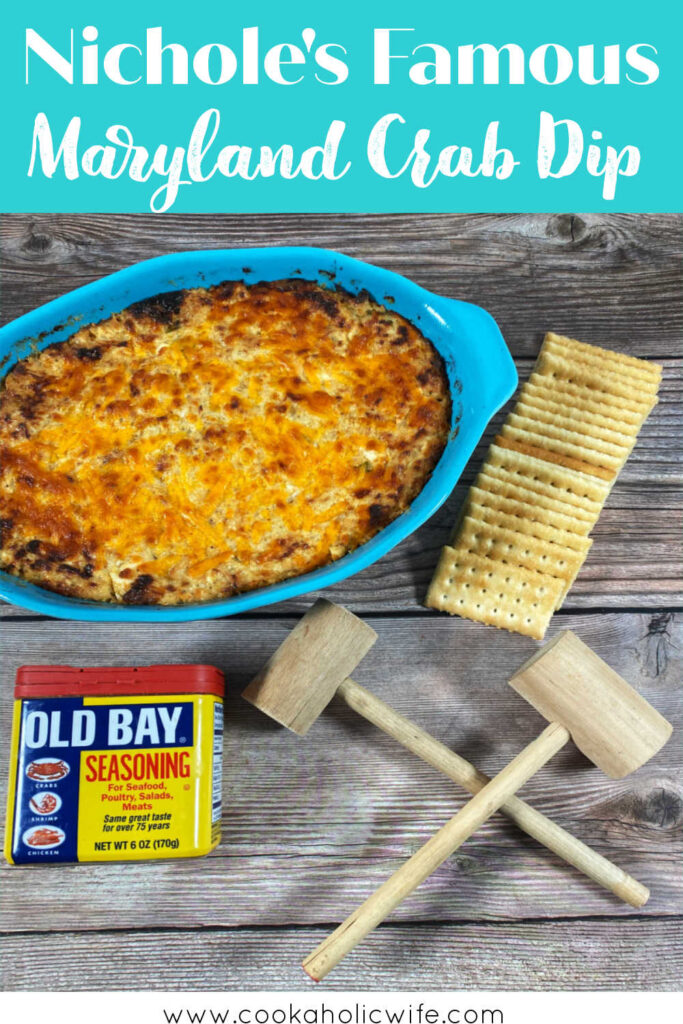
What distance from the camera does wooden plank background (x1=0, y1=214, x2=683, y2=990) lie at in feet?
4.42

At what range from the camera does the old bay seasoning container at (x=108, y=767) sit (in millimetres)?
1174

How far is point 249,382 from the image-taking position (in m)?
1.24

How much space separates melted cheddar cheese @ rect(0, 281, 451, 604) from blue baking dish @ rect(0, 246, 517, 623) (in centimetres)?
2

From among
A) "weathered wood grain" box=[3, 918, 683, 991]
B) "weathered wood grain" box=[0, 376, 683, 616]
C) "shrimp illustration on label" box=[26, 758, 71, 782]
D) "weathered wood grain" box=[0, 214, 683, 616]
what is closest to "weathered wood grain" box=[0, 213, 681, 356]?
"weathered wood grain" box=[0, 214, 683, 616]

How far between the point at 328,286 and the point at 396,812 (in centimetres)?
95

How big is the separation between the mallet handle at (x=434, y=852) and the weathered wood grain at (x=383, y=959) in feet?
0.49

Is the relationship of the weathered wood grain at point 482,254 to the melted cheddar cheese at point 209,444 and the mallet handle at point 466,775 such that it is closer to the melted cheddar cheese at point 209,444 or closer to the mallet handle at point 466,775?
the melted cheddar cheese at point 209,444

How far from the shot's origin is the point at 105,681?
3.99 feet

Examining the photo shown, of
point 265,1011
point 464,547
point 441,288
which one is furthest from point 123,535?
point 265,1011

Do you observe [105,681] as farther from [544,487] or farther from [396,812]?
[544,487]

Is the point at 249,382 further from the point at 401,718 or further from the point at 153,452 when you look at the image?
the point at 401,718

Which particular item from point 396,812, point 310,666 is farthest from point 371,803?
point 310,666

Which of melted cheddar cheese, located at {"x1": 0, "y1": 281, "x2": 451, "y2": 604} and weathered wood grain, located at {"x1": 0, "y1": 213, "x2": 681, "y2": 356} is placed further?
weathered wood grain, located at {"x1": 0, "y1": 213, "x2": 681, "y2": 356}

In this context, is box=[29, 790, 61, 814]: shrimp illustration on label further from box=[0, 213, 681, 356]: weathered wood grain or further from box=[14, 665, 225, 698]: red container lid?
box=[0, 213, 681, 356]: weathered wood grain
